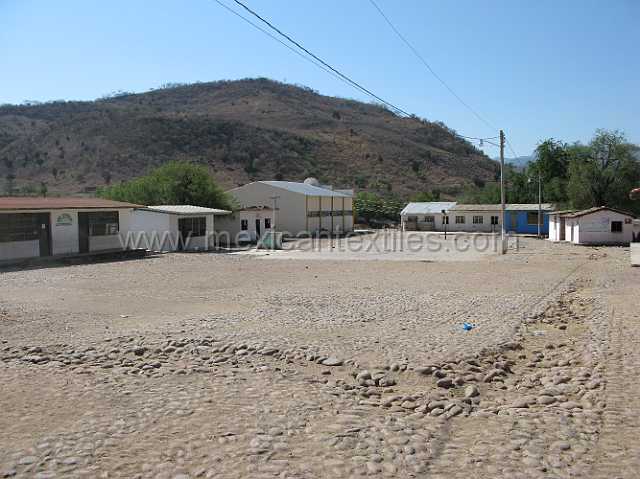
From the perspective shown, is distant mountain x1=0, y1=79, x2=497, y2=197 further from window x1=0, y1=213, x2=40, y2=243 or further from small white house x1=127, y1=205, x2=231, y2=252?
window x1=0, y1=213, x2=40, y2=243

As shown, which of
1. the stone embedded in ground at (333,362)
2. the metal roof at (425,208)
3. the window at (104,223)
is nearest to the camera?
the stone embedded in ground at (333,362)

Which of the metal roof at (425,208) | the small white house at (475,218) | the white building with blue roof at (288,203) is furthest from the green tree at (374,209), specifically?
the white building with blue roof at (288,203)

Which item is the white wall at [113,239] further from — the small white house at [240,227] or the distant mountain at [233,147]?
the distant mountain at [233,147]

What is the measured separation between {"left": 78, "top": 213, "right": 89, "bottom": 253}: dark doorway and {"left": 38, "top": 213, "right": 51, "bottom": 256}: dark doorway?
6.47 ft

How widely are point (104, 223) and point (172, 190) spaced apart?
13.5 metres

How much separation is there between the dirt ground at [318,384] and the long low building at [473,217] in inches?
1779

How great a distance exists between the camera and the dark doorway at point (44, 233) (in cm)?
2926

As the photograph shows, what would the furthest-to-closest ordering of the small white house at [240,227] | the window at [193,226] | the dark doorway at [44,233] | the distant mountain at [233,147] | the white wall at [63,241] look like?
the distant mountain at [233,147]
the small white house at [240,227]
the window at [193,226]
the dark doorway at [44,233]
the white wall at [63,241]

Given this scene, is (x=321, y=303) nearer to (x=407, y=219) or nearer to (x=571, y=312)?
(x=571, y=312)

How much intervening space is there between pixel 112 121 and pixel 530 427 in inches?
3758

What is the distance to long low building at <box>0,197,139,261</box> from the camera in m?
27.6

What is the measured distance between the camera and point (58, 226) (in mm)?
30062

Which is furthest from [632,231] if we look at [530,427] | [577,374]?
[530,427]

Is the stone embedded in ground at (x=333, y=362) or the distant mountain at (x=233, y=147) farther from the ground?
the distant mountain at (x=233, y=147)
